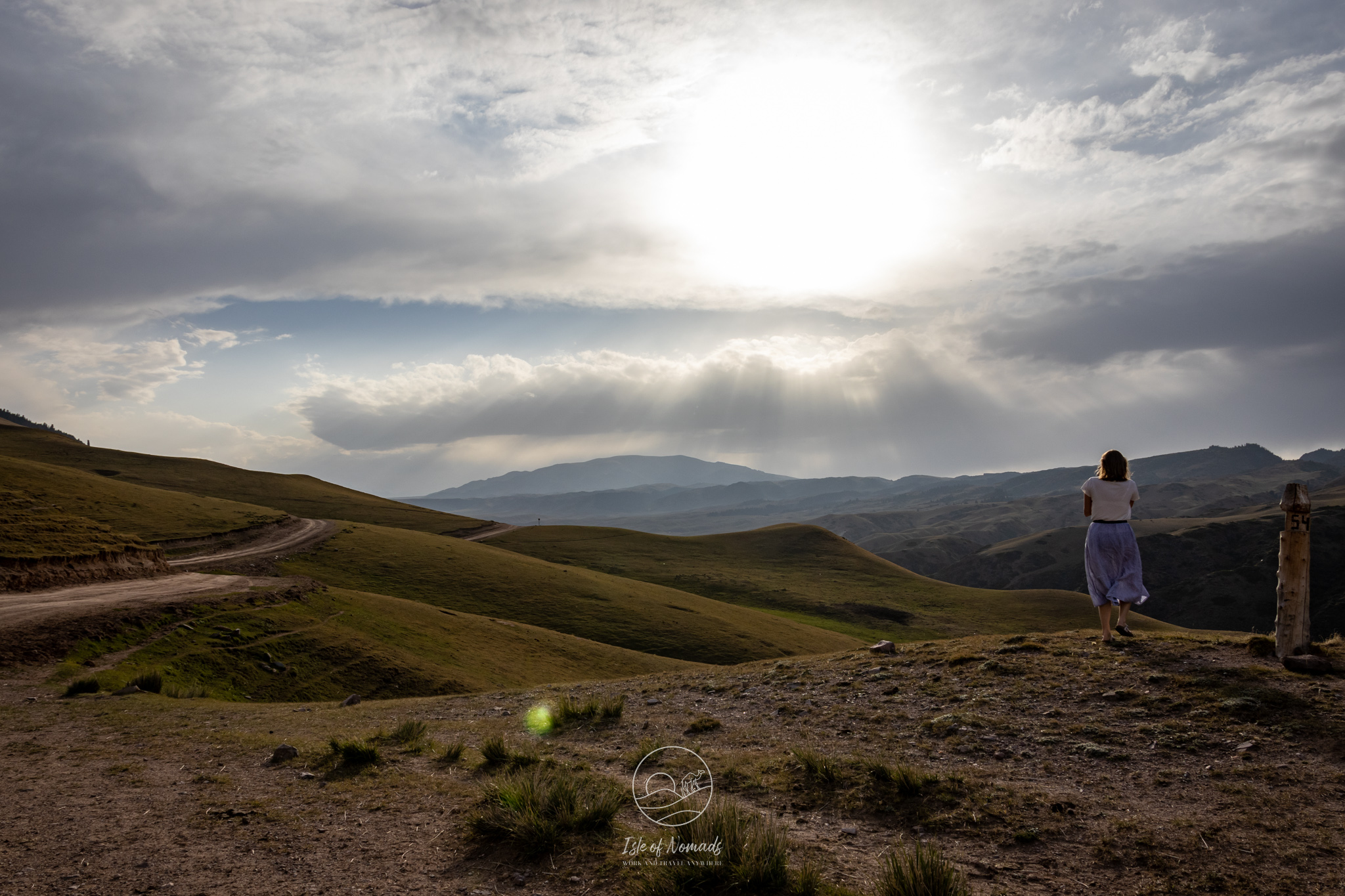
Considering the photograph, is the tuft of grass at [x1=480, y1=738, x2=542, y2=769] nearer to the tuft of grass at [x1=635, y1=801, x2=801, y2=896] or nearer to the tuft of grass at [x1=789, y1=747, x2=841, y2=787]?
the tuft of grass at [x1=789, y1=747, x2=841, y2=787]

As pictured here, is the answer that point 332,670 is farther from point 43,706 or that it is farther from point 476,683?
point 43,706

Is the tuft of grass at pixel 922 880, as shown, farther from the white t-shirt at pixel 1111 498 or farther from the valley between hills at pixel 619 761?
the white t-shirt at pixel 1111 498

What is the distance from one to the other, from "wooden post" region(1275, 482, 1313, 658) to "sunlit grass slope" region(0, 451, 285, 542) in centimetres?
5899

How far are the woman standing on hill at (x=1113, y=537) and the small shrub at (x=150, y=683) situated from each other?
1042 inches

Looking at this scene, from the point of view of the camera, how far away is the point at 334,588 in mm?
38969

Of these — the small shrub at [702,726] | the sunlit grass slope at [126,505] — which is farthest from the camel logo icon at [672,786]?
the sunlit grass slope at [126,505]

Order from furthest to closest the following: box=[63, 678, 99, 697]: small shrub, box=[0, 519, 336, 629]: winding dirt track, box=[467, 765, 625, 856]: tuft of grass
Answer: box=[0, 519, 336, 629]: winding dirt track, box=[63, 678, 99, 697]: small shrub, box=[467, 765, 625, 856]: tuft of grass

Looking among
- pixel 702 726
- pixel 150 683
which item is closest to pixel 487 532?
pixel 150 683

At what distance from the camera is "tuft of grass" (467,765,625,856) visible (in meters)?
7.18

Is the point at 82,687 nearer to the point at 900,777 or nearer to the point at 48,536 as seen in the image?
the point at 48,536

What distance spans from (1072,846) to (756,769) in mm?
4425

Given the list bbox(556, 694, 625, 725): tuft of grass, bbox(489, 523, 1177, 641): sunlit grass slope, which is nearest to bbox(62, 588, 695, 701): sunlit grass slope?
Answer: bbox(556, 694, 625, 725): tuft of grass

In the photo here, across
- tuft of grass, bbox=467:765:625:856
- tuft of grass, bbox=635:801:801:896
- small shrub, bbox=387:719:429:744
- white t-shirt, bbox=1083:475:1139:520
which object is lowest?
small shrub, bbox=387:719:429:744

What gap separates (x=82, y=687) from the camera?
1805cm
